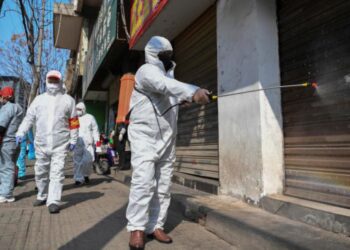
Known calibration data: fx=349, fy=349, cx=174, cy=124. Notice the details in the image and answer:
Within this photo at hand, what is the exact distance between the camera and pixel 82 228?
12.5ft

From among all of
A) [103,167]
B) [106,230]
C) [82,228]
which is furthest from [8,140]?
[103,167]

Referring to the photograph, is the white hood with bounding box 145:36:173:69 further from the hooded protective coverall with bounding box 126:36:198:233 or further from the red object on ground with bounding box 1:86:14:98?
the red object on ground with bounding box 1:86:14:98

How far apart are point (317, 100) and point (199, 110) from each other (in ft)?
9.66

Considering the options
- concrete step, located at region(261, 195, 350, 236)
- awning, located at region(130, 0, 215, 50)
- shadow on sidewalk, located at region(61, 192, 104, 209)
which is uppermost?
awning, located at region(130, 0, 215, 50)

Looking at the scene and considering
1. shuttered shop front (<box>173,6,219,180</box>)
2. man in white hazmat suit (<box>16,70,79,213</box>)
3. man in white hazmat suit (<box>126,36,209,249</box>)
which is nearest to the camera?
man in white hazmat suit (<box>126,36,209,249</box>)

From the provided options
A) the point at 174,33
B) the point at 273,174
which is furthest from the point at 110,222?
the point at 174,33

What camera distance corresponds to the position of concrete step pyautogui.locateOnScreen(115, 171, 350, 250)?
2654mm

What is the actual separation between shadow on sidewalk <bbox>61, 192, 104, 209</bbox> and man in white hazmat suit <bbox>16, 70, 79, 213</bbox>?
0.35m

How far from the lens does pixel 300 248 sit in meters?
2.49

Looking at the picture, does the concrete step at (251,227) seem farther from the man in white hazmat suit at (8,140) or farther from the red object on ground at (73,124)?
the man in white hazmat suit at (8,140)

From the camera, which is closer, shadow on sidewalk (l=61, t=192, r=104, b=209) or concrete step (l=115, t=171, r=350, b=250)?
concrete step (l=115, t=171, r=350, b=250)

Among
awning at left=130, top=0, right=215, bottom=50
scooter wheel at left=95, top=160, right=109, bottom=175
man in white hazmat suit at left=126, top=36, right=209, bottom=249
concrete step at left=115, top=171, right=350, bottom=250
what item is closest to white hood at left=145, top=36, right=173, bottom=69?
man in white hazmat suit at left=126, top=36, right=209, bottom=249

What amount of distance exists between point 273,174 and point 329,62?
4.41 feet

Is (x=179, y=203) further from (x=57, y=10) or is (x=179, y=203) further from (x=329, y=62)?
(x=57, y=10)
